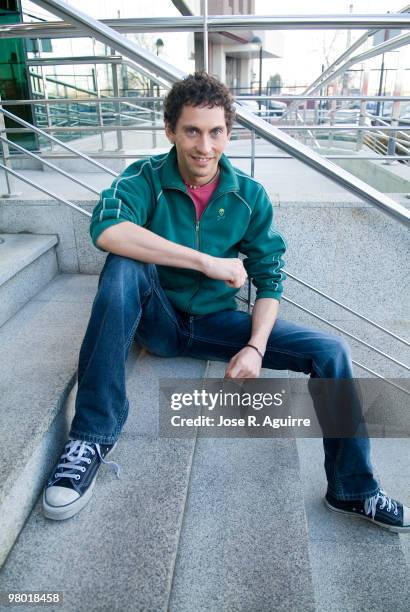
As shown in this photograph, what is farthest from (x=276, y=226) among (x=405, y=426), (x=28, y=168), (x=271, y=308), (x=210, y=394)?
(x=28, y=168)

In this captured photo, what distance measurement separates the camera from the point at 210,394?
1.81 meters

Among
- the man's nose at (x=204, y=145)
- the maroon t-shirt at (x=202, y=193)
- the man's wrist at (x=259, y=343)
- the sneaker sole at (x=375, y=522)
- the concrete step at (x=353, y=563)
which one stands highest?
the man's nose at (x=204, y=145)

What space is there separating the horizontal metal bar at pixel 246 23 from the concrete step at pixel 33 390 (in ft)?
3.92

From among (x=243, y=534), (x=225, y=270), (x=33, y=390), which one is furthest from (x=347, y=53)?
(x=243, y=534)

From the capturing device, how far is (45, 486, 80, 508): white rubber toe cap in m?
1.26

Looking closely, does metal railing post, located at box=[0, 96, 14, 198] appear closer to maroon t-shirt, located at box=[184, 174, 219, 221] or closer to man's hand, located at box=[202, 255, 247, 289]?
maroon t-shirt, located at box=[184, 174, 219, 221]

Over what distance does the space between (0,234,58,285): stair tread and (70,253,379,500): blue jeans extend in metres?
0.67

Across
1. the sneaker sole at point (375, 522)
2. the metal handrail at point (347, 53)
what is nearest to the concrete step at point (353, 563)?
the sneaker sole at point (375, 522)

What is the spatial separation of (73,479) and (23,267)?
115cm

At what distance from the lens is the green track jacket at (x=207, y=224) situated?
1.69 metres

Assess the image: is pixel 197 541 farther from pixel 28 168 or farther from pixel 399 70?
pixel 399 70

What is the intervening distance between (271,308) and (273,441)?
488 mm

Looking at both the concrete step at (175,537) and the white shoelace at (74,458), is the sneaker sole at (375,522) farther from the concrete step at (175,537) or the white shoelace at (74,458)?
the white shoelace at (74,458)

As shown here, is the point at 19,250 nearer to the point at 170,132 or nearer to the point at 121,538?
the point at 170,132
